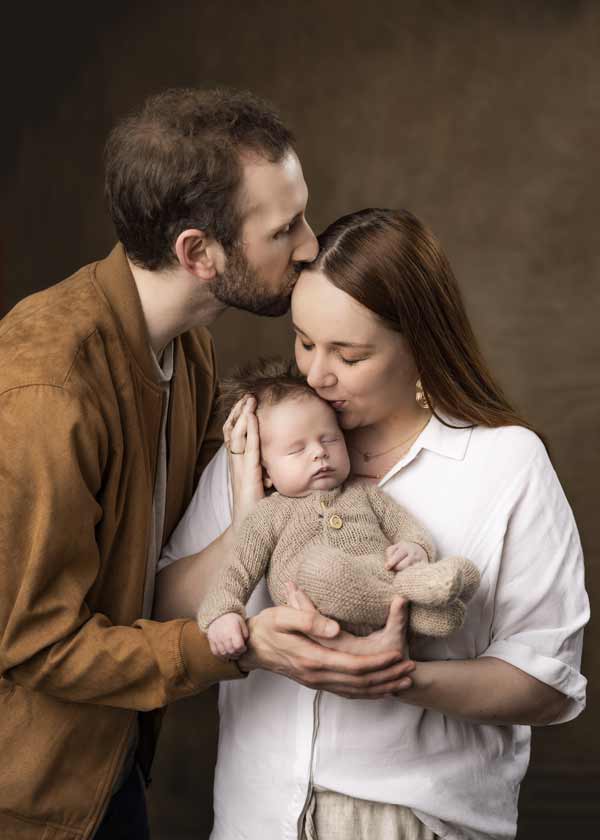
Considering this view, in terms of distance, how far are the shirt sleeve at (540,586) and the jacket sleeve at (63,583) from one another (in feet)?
1.69

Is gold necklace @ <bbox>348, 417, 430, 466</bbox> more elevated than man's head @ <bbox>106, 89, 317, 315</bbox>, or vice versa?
man's head @ <bbox>106, 89, 317, 315</bbox>

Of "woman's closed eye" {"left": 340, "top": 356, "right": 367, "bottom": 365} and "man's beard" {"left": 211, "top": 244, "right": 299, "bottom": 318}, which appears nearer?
"woman's closed eye" {"left": 340, "top": 356, "right": 367, "bottom": 365}

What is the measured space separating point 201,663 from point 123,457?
0.43 meters

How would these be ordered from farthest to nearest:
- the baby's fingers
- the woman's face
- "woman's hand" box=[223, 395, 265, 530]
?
"woman's hand" box=[223, 395, 265, 530] < the woman's face < the baby's fingers

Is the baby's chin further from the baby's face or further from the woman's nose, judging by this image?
the woman's nose

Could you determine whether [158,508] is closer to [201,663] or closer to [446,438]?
[201,663]

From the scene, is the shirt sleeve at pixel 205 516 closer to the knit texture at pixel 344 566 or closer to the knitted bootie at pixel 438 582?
the knit texture at pixel 344 566

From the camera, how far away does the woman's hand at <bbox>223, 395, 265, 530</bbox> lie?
2066mm

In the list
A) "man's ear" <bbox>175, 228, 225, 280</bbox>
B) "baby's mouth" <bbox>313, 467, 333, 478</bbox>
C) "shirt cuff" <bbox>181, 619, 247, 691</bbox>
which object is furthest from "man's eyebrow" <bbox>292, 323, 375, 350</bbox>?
"shirt cuff" <bbox>181, 619, 247, 691</bbox>

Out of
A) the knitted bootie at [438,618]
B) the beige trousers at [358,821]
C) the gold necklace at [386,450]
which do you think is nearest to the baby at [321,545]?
the knitted bootie at [438,618]

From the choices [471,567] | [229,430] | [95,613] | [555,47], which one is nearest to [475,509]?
[471,567]

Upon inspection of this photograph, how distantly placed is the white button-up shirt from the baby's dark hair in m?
0.25

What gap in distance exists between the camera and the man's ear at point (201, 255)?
215 cm

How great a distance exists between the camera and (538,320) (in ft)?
12.5
